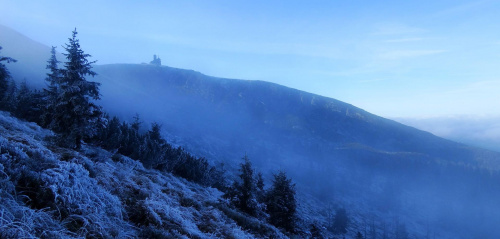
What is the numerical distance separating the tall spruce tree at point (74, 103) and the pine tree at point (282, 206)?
19.3 m

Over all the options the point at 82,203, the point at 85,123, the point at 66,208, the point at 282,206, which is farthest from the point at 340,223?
the point at 66,208

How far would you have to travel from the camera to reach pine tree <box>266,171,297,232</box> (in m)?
30.4

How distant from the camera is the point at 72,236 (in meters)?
5.17

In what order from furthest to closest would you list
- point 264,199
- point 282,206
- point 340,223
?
point 340,223, point 264,199, point 282,206

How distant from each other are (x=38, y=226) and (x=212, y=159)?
15288cm

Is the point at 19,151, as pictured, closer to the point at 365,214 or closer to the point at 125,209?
the point at 125,209

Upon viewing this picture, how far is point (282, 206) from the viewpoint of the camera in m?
31.2

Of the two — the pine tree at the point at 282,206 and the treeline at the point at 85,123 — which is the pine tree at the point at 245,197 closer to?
the treeline at the point at 85,123

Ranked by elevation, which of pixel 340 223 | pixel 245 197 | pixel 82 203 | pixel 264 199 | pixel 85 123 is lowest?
pixel 340 223

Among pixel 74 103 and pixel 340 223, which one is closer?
pixel 74 103

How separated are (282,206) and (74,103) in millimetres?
22209

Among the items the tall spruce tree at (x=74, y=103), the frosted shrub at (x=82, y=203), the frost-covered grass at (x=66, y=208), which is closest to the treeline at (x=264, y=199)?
the tall spruce tree at (x=74, y=103)

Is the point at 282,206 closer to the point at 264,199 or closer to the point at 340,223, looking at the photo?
the point at 264,199

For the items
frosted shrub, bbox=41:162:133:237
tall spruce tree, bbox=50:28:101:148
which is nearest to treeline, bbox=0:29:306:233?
tall spruce tree, bbox=50:28:101:148
